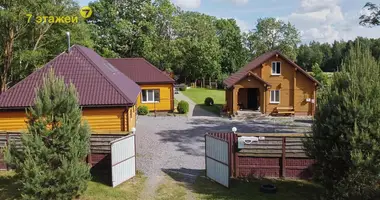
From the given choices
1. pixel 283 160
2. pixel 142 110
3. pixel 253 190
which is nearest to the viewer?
pixel 253 190

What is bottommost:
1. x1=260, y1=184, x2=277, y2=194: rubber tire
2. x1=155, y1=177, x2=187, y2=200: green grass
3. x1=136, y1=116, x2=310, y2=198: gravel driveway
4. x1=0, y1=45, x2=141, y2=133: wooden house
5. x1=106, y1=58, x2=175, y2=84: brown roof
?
x1=155, y1=177, x2=187, y2=200: green grass

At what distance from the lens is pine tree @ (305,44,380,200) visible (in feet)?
30.9

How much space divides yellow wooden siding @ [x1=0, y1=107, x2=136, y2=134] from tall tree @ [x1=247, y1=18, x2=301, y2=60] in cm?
5133

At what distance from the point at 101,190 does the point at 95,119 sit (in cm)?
649

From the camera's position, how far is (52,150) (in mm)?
10188

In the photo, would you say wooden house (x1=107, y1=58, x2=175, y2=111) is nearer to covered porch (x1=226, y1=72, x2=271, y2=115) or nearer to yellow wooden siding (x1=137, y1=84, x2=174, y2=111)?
yellow wooden siding (x1=137, y1=84, x2=174, y2=111)

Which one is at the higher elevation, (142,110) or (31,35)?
(31,35)

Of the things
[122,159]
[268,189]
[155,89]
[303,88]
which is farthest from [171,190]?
[303,88]

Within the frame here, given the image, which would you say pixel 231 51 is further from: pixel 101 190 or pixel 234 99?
pixel 101 190

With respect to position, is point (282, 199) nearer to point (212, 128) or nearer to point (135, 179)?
point (135, 179)

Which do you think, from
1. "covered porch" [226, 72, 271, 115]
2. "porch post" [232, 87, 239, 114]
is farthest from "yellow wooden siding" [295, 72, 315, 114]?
"porch post" [232, 87, 239, 114]

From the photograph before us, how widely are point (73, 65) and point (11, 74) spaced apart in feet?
37.6

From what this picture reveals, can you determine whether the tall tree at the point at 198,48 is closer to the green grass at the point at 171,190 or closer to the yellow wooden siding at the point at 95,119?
the yellow wooden siding at the point at 95,119

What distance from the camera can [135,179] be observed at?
13.1m
